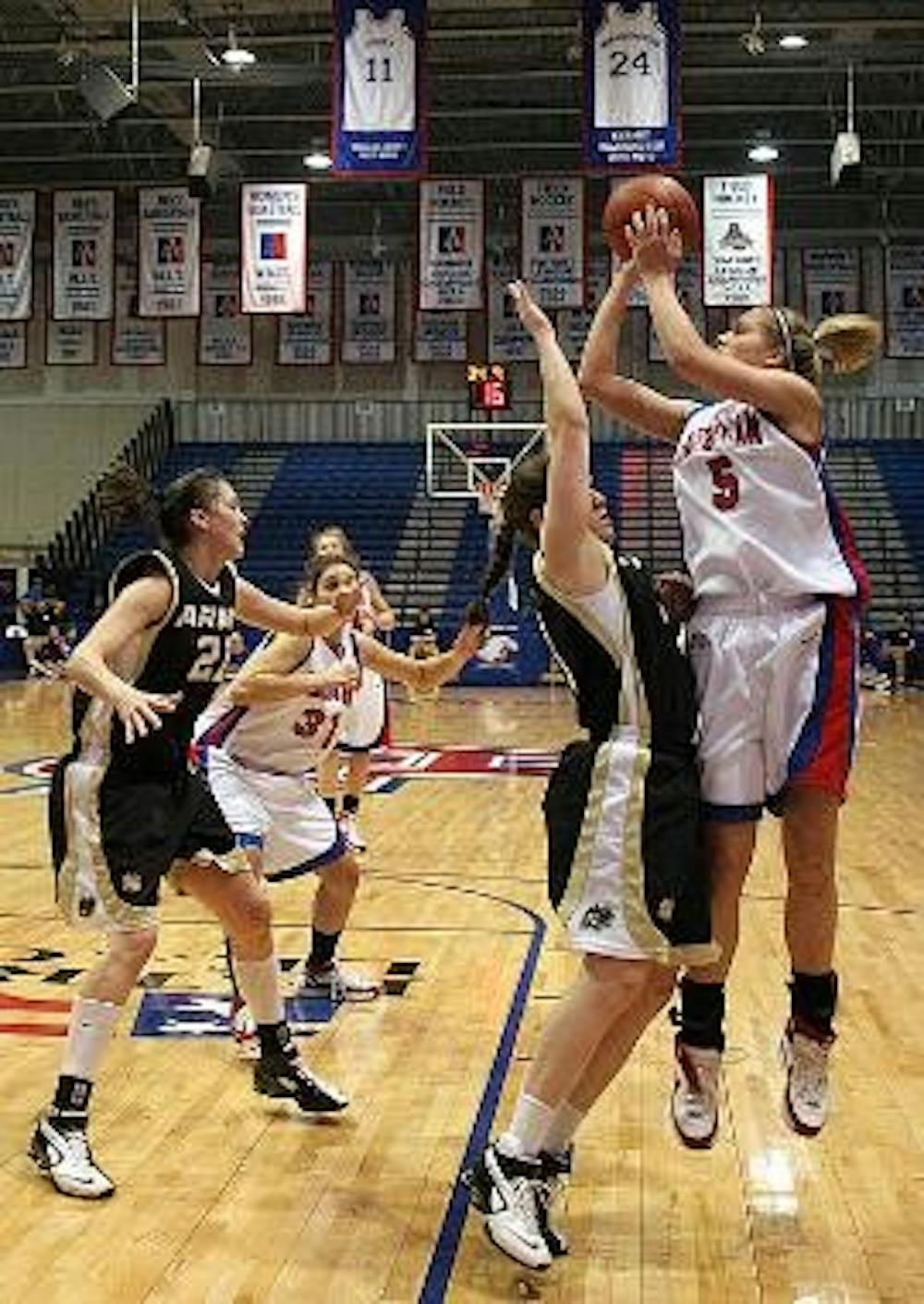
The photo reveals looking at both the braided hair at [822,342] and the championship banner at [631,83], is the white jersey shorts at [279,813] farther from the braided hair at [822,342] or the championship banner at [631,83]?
the championship banner at [631,83]

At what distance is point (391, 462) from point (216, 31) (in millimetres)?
9672

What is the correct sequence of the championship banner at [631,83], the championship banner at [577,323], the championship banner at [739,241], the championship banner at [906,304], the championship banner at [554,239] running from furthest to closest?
the championship banner at [906,304] < the championship banner at [577,323] < the championship banner at [554,239] < the championship banner at [739,241] < the championship banner at [631,83]

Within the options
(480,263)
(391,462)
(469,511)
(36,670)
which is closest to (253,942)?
(480,263)

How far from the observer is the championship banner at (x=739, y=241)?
17.5 meters

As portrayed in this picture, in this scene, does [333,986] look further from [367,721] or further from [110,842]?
[367,721]

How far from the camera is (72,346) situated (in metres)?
26.8

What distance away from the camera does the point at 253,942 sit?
4.26 metres

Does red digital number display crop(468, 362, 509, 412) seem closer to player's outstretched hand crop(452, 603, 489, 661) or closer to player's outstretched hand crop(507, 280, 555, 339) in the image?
player's outstretched hand crop(452, 603, 489, 661)

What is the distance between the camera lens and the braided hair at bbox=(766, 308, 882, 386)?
3.53 m

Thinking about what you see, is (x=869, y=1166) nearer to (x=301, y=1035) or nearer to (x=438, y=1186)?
(x=438, y=1186)

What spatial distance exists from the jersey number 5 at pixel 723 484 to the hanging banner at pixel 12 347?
24799 millimetres

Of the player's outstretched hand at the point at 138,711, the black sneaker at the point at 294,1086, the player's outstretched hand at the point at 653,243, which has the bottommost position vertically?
the black sneaker at the point at 294,1086

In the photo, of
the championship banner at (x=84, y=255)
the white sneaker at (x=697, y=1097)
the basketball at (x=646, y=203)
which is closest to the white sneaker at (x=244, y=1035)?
the white sneaker at (x=697, y=1097)

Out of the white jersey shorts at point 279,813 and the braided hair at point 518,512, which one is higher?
the braided hair at point 518,512
